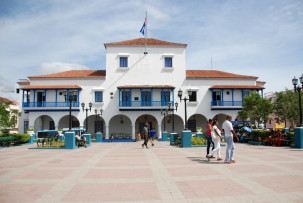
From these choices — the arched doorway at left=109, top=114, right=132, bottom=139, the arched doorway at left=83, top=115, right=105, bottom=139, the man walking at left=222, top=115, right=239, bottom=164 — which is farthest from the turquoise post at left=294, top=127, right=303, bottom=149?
the arched doorway at left=83, top=115, right=105, bottom=139

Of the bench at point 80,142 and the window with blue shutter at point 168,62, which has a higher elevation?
the window with blue shutter at point 168,62

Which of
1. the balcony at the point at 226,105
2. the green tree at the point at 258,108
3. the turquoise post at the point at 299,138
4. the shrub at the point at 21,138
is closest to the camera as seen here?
the turquoise post at the point at 299,138

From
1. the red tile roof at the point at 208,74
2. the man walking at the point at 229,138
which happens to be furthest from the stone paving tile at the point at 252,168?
the red tile roof at the point at 208,74

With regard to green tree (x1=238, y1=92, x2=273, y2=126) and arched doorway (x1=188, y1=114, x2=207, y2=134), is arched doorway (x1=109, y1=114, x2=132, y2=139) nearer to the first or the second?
arched doorway (x1=188, y1=114, x2=207, y2=134)

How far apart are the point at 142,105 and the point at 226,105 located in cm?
1103

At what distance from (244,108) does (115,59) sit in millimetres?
17188

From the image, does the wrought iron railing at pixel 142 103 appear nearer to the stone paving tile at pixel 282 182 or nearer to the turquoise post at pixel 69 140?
the turquoise post at pixel 69 140

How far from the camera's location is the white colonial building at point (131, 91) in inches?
1153

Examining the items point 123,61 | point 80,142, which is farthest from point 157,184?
point 123,61

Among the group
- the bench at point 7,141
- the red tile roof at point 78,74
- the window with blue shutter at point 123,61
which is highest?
the window with blue shutter at point 123,61

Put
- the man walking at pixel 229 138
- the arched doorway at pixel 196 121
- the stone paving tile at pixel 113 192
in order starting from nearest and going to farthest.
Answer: the stone paving tile at pixel 113 192 → the man walking at pixel 229 138 → the arched doorway at pixel 196 121

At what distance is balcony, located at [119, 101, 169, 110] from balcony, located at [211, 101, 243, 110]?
21.6ft

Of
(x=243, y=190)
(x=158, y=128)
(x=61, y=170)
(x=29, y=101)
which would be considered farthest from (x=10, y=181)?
(x=29, y=101)

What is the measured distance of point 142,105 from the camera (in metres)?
29.4
